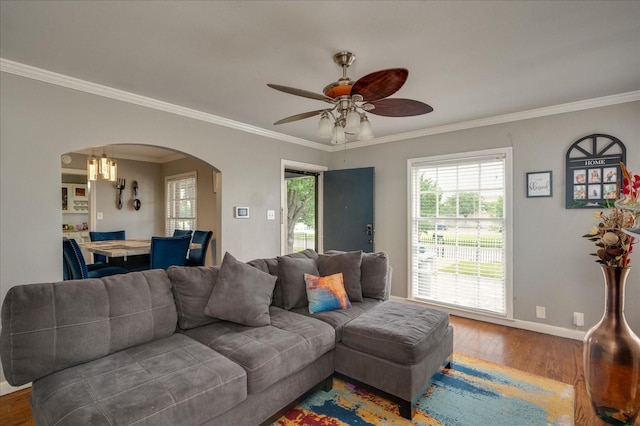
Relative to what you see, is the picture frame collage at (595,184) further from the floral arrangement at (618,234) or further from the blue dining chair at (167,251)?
the blue dining chair at (167,251)

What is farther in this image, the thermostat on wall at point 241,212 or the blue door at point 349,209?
the blue door at point 349,209

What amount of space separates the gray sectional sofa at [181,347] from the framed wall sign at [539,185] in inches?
78.9

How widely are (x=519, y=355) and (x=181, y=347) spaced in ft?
9.76

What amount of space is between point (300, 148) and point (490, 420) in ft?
13.0

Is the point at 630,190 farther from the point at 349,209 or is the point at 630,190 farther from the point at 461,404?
the point at 349,209

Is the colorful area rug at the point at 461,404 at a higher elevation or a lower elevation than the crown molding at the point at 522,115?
lower

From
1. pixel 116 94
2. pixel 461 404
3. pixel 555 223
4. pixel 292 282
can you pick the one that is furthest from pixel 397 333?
pixel 116 94

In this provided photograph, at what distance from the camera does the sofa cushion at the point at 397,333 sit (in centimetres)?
203

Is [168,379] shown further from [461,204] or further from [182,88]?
[461,204]

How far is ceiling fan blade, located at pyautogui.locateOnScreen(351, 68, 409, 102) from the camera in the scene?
5.41ft

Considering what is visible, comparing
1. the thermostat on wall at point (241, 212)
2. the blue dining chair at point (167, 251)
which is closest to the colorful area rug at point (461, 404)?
the blue dining chair at point (167, 251)

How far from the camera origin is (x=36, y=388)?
1515mm

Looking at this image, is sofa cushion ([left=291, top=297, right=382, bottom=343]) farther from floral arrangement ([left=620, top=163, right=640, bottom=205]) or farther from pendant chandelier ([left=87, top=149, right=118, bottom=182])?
pendant chandelier ([left=87, top=149, right=118, bottom=182])

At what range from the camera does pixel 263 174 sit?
13.9 ft
